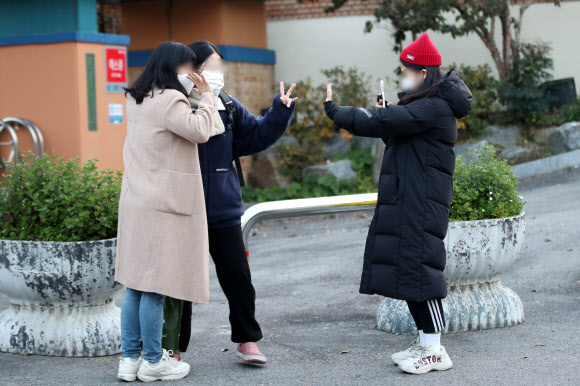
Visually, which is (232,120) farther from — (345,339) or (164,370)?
(345,339)

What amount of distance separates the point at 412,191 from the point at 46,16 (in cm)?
748

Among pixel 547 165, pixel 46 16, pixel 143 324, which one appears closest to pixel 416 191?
pixel 143 324

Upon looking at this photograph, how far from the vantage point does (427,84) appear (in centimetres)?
391

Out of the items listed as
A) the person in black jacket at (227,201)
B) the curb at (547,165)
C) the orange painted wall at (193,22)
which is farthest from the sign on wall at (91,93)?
the person in black jacket at (227,201)

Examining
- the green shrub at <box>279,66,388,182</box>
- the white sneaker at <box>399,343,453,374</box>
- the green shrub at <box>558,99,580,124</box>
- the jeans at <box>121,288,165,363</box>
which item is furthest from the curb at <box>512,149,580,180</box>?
the jeans at <box>121,288,165,363</box>

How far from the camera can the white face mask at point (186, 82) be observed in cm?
385

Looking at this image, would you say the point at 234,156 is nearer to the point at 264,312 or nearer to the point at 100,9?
the point at 264,312

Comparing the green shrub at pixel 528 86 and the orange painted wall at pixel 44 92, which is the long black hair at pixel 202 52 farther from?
the green shrub at pixel 528 86

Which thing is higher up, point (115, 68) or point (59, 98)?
point (115, 68)

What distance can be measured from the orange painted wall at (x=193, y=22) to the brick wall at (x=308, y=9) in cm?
47

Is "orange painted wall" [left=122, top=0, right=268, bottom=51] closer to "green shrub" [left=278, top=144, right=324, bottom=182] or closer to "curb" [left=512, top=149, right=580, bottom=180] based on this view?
"green shrub" [left=278, top=144, right=324, bottom=182]

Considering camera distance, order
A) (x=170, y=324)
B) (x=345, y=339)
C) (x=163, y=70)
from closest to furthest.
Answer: (x=163, y=70), (x=170, y=324), (x=345, y=339)

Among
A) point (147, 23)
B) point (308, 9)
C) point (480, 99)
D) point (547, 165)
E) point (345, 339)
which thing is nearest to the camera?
point (345, 339)

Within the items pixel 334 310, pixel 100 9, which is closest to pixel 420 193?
pixel 334 310
